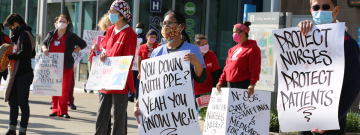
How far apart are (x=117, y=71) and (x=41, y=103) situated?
598cm

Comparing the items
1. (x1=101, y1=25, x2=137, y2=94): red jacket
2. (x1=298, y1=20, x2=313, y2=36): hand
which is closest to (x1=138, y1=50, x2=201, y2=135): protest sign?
(x1=298, y1=20, x2=313, y2=36): hand

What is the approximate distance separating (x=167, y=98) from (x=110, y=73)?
6.13 feet

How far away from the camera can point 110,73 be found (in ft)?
17.5

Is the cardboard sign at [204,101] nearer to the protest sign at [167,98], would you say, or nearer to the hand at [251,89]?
the hand at [251,89]

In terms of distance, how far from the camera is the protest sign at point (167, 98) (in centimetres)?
355

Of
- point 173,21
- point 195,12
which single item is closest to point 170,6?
point 195,12

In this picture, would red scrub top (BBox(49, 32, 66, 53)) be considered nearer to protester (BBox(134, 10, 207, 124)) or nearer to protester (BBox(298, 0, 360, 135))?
protester (BBox(134, 10, 207, 124))

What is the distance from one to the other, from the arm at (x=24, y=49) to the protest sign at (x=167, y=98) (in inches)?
127

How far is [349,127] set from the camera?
7.51 meters

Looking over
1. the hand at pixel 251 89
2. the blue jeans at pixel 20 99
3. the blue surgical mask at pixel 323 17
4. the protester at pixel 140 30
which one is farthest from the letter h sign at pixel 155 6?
Result: the blue surgical mask at pixel 323 17

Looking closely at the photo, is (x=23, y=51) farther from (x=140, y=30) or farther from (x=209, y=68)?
(x=140, y=30)

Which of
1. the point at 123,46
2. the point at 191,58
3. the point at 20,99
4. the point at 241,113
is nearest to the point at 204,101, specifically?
the point at 241,113

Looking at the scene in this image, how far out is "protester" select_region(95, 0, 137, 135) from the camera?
537cm

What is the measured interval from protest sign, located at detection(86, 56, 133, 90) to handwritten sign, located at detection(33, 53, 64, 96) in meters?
2.81
